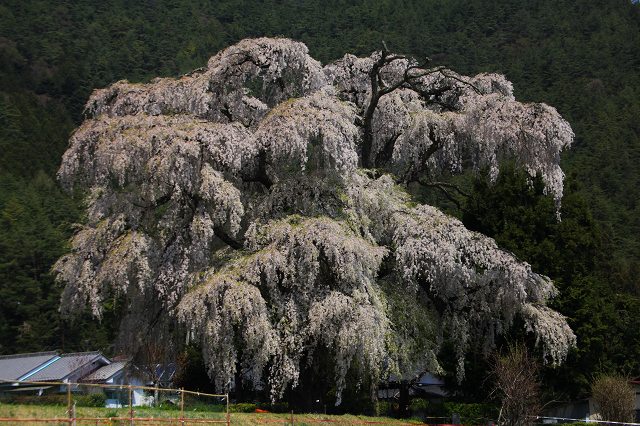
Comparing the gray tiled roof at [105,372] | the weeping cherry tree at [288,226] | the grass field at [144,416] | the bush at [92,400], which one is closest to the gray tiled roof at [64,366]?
the gray tiled roof at [105,372]

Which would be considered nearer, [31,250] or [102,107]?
[102,107]

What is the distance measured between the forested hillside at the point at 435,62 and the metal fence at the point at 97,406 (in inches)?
716

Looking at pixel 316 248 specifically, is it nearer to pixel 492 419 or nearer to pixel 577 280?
pixel 492 419

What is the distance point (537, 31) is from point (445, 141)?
83149 mm

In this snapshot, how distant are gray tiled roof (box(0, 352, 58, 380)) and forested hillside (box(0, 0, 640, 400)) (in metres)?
18.3

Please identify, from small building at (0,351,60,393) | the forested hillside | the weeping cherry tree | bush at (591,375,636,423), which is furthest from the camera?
small building at (0,351,60,393)

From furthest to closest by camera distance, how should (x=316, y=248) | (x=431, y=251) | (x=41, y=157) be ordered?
(x=41, y=157), (x=431, y=251), (x=316, y=248)

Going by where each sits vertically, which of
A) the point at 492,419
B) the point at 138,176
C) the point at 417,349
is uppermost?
the point at 138,176

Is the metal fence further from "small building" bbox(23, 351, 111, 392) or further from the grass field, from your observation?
"small building" bbox(23, 351, 111, 392)

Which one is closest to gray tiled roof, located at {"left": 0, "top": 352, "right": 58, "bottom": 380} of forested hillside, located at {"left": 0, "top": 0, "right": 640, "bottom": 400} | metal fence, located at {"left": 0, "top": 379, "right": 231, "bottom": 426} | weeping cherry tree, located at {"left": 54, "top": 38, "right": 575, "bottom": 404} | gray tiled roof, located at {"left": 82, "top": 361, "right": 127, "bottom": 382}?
gray tiled roof, located at {"left": 82, "top": 361, "right": 127, "bottom": 382}

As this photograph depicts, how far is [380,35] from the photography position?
107000mm

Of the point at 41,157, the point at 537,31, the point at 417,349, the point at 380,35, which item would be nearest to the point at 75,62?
the point at 41,157

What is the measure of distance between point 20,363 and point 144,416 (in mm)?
39128

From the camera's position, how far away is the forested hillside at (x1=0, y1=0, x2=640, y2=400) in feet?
122
